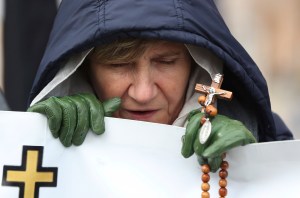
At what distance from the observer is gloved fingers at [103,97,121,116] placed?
6.79ft

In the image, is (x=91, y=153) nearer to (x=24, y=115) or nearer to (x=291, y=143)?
(x=24, y=115)

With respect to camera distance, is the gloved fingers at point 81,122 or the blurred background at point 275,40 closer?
the gloved fingers at point 81,122

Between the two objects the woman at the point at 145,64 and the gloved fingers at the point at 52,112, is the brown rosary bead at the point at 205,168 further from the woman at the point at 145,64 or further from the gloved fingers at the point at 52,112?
the gloved fingers at the point at 52,112

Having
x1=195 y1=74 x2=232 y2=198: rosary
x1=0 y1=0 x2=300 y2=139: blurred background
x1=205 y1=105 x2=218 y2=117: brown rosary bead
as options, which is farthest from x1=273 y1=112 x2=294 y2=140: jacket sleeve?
x1=0 y1=0 x2=300 y2=139: blurred background

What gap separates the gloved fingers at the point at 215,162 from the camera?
6.33 ft

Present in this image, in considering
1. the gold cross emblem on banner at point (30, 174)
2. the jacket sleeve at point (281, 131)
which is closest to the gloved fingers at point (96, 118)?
the gold cross emblem on banner at point (30, 174)

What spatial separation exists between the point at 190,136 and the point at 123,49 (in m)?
0.36

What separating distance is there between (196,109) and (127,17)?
0.33m

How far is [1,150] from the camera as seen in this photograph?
1966 mm

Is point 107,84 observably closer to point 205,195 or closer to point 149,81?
point 149,81

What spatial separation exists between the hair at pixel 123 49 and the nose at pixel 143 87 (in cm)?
5

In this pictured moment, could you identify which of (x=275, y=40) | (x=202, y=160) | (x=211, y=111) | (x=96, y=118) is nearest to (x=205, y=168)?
(x=202, y=160)

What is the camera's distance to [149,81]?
216cm

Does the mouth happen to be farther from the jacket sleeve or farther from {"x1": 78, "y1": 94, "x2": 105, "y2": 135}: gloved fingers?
the jacket sleeve
